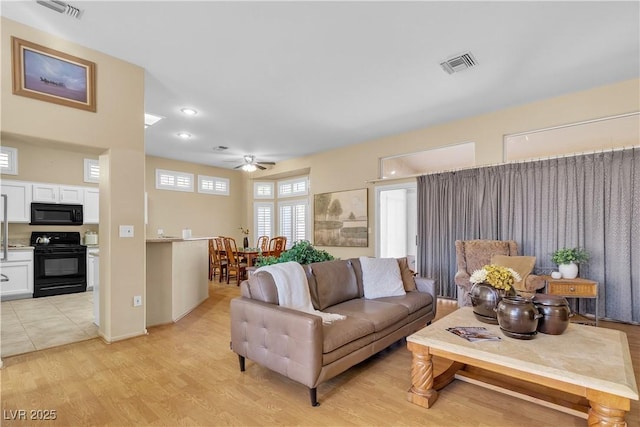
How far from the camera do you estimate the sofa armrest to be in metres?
2.08

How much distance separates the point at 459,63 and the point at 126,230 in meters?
4.10

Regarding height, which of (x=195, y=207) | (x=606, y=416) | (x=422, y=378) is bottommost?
(x=422, y=378)

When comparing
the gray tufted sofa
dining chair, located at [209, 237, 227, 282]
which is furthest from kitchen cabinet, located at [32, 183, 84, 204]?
the gray tufted sofa

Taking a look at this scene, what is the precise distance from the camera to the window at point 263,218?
368 inches

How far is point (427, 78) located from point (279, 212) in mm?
6383

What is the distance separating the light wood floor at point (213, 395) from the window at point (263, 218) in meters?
6.28

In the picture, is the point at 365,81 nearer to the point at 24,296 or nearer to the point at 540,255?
the point at 540,255

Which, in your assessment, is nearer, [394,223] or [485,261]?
[485,261]

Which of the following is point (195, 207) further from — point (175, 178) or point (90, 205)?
point (90, 205)

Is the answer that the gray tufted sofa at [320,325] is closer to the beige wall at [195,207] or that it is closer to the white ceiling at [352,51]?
the white ceiling at [352,51]

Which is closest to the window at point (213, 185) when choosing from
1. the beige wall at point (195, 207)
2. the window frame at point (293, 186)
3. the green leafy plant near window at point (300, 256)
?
the beige wall at point (195, 207)

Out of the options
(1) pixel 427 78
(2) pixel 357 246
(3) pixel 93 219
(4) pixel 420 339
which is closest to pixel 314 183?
(2) pixel 357 246

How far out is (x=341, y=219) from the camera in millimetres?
6891

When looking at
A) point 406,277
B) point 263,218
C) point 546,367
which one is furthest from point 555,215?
point 263,218
